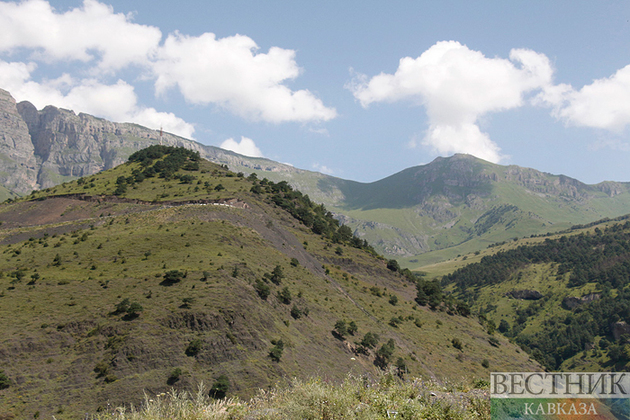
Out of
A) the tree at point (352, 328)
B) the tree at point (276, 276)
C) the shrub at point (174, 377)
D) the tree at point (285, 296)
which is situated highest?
the tree at point (276, 276)

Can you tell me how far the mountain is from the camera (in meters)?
45.7

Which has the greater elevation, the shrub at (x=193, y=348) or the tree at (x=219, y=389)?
the shrub at (x=193, y=348)

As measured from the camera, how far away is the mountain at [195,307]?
1800 inches

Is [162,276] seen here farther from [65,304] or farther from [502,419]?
[502,419]

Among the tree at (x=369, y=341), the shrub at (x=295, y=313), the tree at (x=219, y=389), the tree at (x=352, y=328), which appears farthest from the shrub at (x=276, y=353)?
the tree at (x=352, y=328)

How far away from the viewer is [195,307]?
5434 cm

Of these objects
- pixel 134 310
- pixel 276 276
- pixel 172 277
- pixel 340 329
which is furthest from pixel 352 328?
pixel 134 310

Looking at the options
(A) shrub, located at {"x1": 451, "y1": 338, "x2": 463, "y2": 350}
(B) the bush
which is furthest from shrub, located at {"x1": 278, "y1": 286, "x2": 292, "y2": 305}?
(A) shrub, located at {"x1": 451, "y1": 338, "x2": 463, "y2": 350}

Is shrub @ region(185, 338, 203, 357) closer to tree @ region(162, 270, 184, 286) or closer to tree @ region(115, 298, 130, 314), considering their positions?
tree @ region(115, 298, 130, 314)

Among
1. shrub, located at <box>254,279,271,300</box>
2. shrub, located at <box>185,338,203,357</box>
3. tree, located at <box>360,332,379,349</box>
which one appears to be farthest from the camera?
tree, located at <box>360,332,379,349</box>

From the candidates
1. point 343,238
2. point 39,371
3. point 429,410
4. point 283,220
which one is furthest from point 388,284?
point 429,410

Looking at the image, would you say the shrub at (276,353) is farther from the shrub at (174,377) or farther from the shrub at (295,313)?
the shrub at (295,313)

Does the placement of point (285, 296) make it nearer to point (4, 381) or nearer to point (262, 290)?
point (262, 290)

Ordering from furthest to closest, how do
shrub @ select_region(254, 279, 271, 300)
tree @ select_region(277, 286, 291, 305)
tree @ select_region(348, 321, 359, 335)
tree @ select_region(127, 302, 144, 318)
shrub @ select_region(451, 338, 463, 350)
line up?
shrub @ select_region(451, 338, 463, 350) < tree @ select_region(348, 321, 359, 335) < tree @ select_region(277, 286, 291, 305) < shrub @ select_region(254, 279, 271, 300) < tree @ select_region(127, 302, 144, 318)
